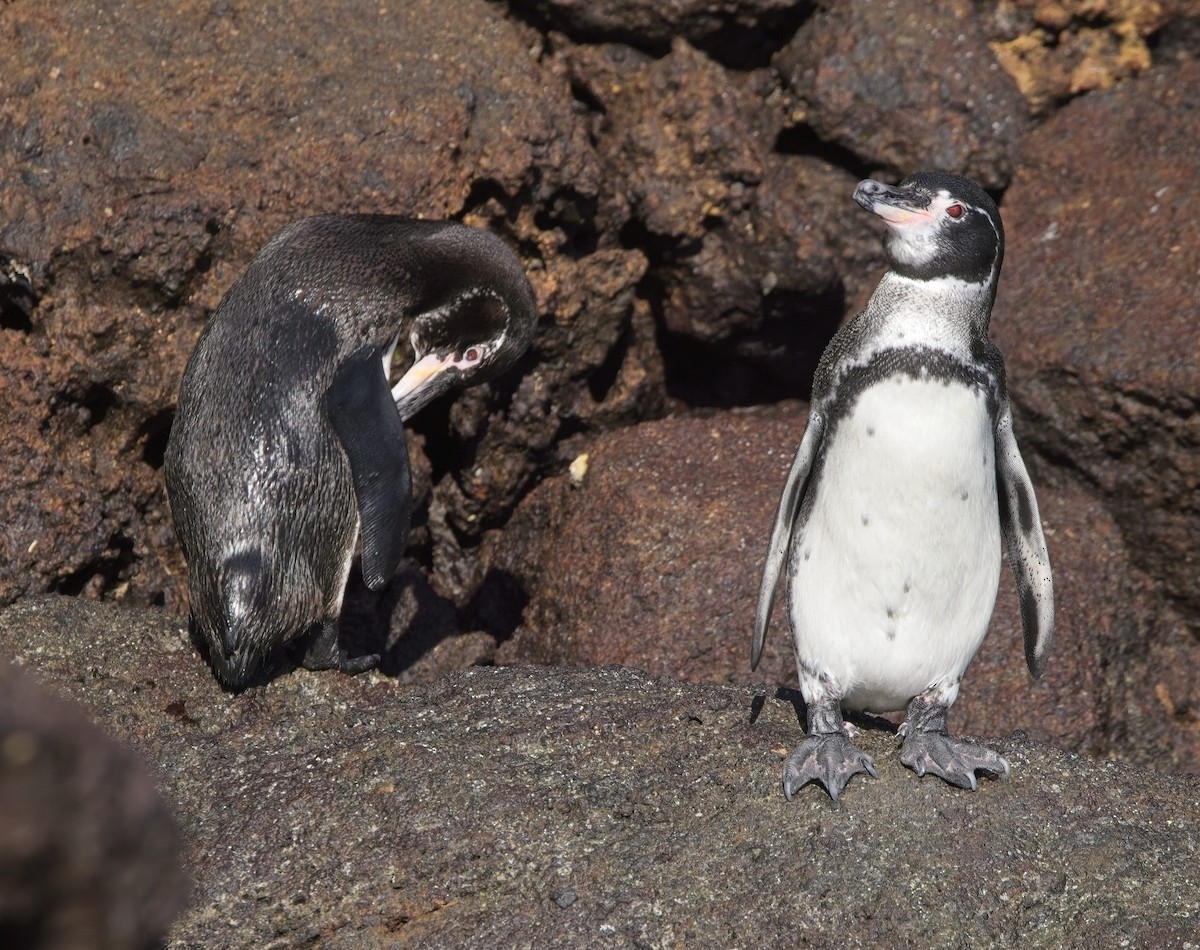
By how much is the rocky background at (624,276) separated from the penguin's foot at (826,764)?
48 cm

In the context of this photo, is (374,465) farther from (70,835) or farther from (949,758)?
(70,835)

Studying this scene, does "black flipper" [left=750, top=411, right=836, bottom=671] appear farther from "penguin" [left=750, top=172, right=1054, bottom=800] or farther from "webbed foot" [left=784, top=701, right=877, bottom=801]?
"webbed foot" [left=784, top=701, right=877, bottom=801]

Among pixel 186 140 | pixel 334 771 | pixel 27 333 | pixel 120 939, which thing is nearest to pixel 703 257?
pixel 186 140

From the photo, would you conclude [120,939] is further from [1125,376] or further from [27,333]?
[1125,376]

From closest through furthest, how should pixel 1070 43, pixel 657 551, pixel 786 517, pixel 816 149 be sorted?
pixel 786 517 < pixel 657 551 < pixel 816 149 < pixel 1070 43

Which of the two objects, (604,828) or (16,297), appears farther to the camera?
(16,297)

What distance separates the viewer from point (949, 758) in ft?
11.3

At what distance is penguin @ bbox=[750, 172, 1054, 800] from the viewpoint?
3398mm

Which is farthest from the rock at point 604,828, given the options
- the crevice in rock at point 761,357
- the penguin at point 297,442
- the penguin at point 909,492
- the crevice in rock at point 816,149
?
the crevice in rock at point 816,149

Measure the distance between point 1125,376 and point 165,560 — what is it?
10.9 feet

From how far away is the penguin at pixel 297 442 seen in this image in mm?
4078

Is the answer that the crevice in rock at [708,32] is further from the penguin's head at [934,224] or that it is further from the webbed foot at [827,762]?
the webbed foot at [827,762]

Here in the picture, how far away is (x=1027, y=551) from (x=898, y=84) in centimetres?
261

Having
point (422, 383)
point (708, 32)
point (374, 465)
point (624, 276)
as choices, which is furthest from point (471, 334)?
point (708, 32)
